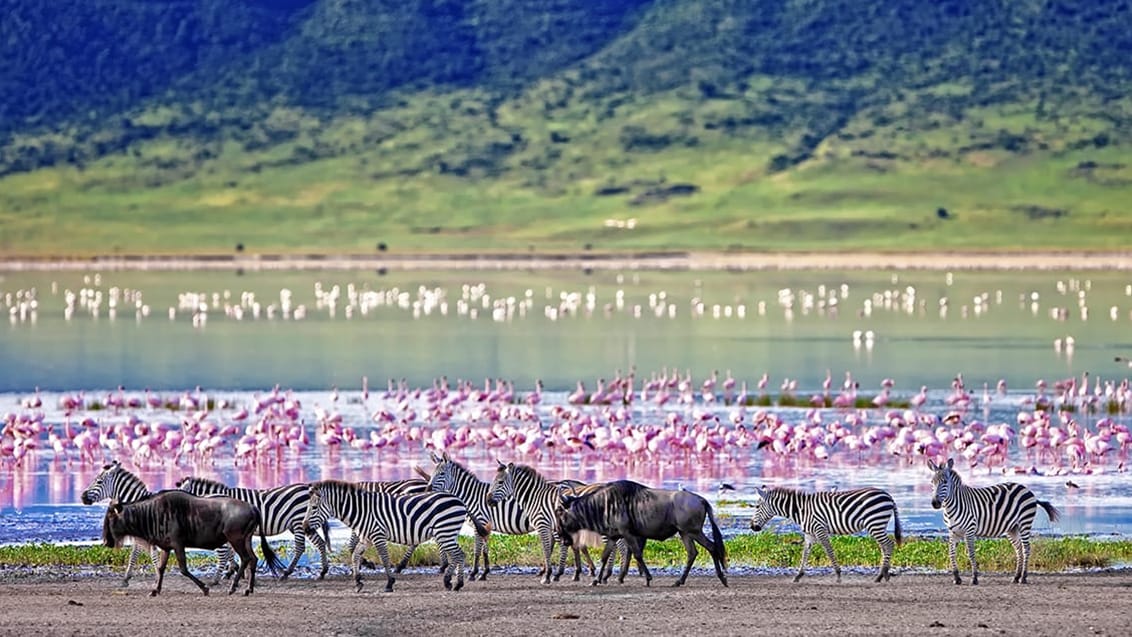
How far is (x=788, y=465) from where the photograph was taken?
92.6 ft

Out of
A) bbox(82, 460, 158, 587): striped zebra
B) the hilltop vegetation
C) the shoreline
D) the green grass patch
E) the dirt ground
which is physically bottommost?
the dirt ground

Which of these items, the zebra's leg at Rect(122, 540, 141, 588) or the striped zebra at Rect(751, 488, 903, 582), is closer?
the zebra's leg at Rect(122, 540, 141, 588)

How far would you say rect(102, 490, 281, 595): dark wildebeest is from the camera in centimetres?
1688

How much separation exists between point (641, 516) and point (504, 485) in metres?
1.30

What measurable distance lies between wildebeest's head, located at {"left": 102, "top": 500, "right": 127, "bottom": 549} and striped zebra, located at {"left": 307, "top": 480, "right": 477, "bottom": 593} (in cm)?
169

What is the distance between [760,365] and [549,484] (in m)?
30.2

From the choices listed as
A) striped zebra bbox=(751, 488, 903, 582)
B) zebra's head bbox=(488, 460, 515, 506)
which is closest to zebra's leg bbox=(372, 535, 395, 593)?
zebra's head bbox=(488, 460, 515, 506)

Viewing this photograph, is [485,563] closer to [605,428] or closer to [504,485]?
[504,485]

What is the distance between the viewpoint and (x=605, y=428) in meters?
29.7

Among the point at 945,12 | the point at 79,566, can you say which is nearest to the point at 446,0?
the point at 945,12

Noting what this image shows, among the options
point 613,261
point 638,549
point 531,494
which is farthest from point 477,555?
point 613,261

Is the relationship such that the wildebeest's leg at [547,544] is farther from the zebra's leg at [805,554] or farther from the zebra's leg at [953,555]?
the zebra's leg at [953,555]

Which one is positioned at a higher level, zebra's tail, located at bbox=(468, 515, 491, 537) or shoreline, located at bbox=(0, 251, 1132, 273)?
shoreline, located at bbox=(0, 251, 1132, 273)

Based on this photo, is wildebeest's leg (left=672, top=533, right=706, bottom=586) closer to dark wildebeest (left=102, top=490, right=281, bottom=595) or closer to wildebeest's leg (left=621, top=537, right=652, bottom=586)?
wildebeest's leg (left=621, top=537, right=652, bottom=586)
